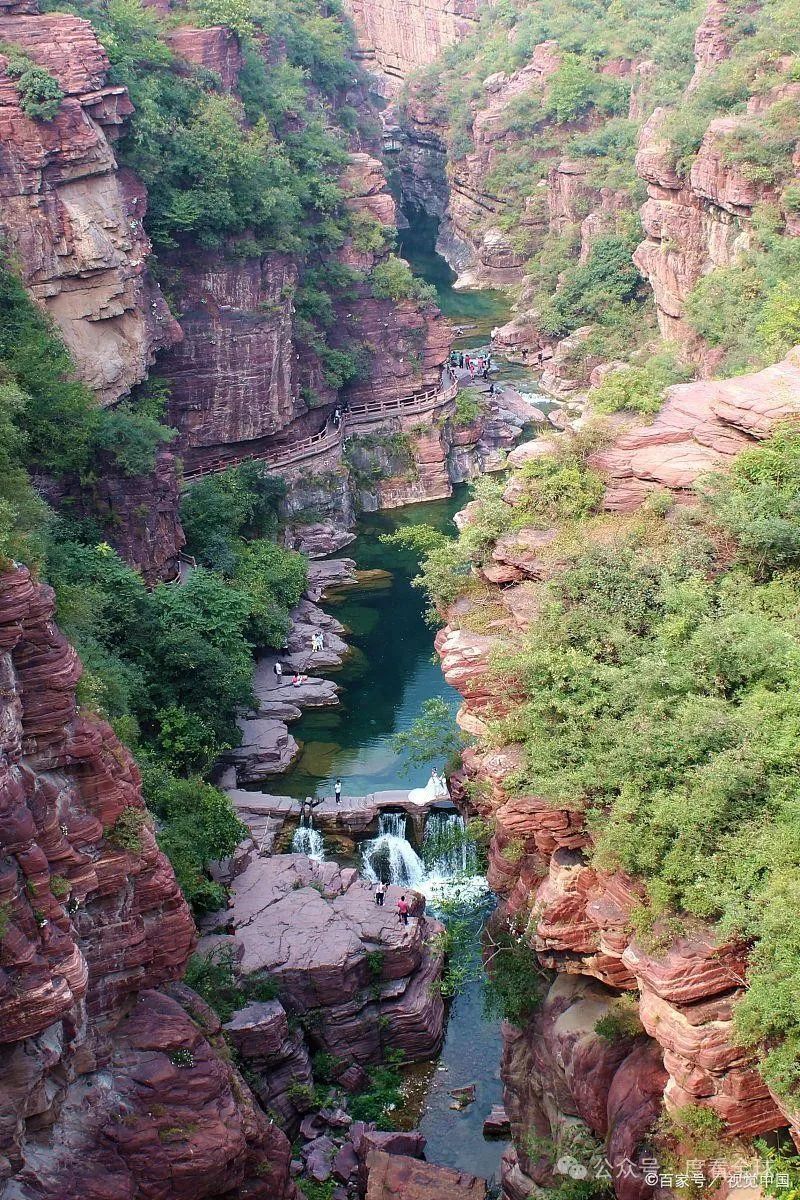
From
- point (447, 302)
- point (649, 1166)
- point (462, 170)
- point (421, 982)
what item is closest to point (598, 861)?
point (649, 1166)

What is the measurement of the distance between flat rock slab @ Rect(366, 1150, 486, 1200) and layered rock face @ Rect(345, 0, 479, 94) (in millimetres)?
87240

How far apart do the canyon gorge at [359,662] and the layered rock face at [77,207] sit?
0.38 ft

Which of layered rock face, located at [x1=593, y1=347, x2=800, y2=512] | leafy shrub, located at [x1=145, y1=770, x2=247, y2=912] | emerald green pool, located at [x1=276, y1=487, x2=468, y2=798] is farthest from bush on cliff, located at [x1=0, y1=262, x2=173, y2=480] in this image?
layered rock face, located at [x1=593, y1=347, x2=800, y2=512]

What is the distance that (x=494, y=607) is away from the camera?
20.0 meters

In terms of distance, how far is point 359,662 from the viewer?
3438 cm

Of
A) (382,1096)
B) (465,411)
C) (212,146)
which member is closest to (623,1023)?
(382,1096)

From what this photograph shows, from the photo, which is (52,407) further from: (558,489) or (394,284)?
(394,284)

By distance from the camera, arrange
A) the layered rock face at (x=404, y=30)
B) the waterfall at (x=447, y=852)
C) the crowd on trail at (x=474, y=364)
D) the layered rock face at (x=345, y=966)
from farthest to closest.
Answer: the layered rock face at (x=404, y=30) < the crowd on trail at (x=474, y=364) < the waterfall at (x=447, y=852) < the layered rock face at (x=345, y=966)

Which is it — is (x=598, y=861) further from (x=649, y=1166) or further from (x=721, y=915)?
(x=649, y=1166)

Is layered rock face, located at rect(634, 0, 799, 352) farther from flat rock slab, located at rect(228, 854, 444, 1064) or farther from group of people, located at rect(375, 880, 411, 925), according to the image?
flat rock slab, located at rect(228, 854, 444, 1064)

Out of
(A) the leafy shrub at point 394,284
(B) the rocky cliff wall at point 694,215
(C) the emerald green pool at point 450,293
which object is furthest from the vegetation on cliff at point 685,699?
(C) the emerald green pool at point 450,293

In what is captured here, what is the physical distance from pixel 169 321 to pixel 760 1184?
29.9 metres

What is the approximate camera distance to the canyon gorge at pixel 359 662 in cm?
1437

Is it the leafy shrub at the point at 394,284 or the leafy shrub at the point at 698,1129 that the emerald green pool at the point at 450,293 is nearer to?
the leafy shrub at the point at 394,284
